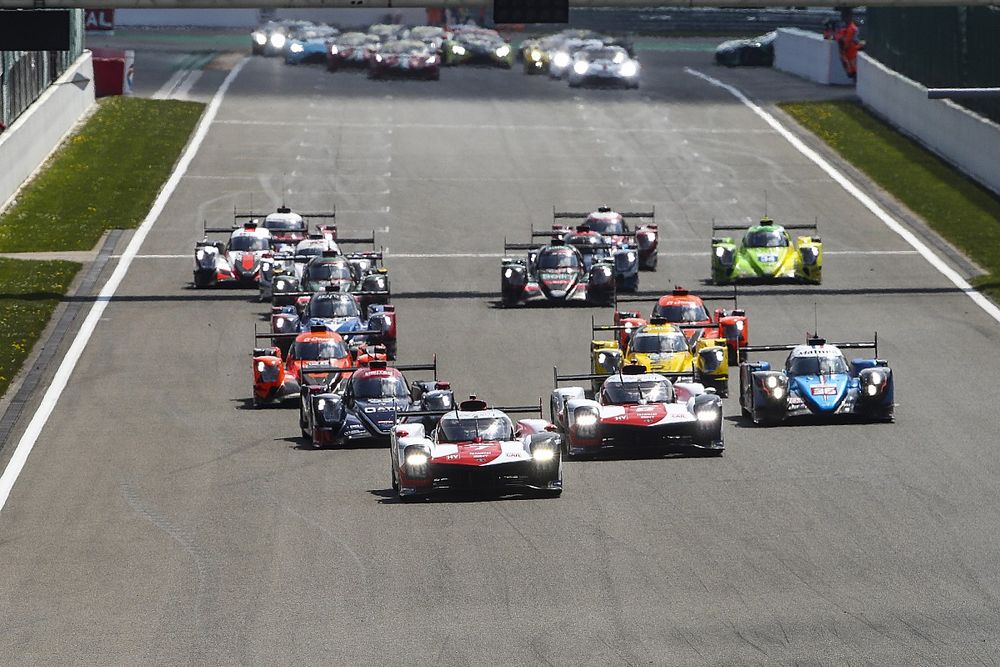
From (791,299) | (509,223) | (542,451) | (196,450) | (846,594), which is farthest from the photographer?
(509,223)

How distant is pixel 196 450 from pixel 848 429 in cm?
1069

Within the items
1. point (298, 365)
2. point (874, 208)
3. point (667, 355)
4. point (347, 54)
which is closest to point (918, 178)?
point (874, 208)

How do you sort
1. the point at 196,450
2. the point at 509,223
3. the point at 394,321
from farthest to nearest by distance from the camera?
the point at 509,223 < the point at 394,321 < the point at 196,450

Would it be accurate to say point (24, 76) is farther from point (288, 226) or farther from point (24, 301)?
point (24, 301)

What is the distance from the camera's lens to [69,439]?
35156 mm

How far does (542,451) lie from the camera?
29.6m

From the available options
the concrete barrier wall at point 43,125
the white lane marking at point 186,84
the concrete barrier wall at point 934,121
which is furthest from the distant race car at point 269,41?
the concrete barrier wall at point 934,121

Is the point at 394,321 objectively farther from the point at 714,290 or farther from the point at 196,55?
the point at 196,55

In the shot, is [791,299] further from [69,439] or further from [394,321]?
[69,439]

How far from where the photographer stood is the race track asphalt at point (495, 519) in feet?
75.5

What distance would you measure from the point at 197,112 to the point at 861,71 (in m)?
25.3

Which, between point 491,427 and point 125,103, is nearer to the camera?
point 491,427

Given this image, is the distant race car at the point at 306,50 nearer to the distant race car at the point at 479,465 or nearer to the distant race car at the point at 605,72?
the distant race car at the point at 605,72

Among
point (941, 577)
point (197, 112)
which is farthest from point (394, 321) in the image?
point (197, 112)
